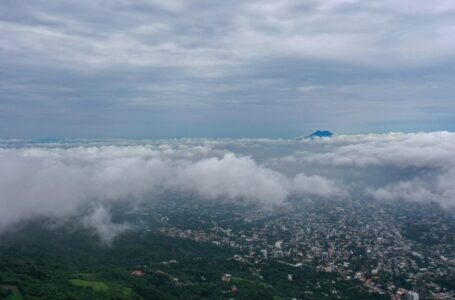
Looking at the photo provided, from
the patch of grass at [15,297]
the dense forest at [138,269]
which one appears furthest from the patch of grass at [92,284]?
the patch of grass at [15,297]

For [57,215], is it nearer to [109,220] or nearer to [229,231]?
[109,220]

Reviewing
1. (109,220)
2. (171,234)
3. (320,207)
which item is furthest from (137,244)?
(320,207)

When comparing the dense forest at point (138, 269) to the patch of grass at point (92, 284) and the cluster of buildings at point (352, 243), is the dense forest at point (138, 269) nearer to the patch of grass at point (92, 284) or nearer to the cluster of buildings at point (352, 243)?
the patch of grass at point (92, 284)

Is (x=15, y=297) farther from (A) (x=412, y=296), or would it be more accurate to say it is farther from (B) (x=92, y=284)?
(A) (x=412, y=296)

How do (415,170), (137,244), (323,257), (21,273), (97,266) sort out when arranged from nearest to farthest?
(21,273), (97,266), (323,257), (137,244), (415,170)

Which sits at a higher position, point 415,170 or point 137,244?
point 415,170

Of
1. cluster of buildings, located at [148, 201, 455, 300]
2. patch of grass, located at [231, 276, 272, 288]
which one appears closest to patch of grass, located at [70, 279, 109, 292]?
patch of grass, located at [231, 276, 272, 288]

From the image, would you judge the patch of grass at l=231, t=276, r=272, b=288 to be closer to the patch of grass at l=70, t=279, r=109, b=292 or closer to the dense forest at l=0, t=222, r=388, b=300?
the dense forest at l=0, t=222, r=388, b=300

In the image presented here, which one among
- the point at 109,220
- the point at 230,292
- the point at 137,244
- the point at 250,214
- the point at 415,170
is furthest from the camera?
the point at 415,170

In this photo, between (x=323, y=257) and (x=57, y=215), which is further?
(x=57, y=215)

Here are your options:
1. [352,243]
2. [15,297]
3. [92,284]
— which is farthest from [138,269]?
[352,243]
